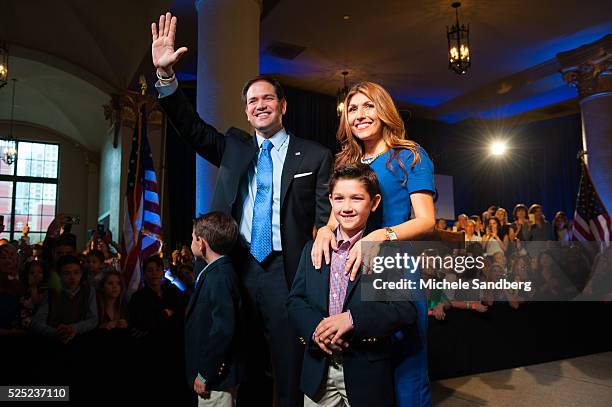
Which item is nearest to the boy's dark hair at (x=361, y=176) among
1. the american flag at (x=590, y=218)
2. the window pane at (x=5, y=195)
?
the american flag at (x=590, y=218)

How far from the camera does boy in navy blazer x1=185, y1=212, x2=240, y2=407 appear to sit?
72.2 inches

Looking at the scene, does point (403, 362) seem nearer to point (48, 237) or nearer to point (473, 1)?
point (48, 237)

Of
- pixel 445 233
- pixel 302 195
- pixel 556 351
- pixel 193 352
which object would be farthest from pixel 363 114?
pixel 556 351

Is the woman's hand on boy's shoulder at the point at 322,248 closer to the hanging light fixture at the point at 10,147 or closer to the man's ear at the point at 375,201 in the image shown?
the man's ear at the point at 375,201

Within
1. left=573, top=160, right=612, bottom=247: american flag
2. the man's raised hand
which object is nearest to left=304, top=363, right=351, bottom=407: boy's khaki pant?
the man's raised hand

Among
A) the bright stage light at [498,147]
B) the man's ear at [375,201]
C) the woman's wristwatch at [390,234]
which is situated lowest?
the woman's wristwatch at [390,234]

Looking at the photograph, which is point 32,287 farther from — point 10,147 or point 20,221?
point 20,221

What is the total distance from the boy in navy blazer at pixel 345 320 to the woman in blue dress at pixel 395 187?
0.06m

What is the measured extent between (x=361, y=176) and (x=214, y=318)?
86cm

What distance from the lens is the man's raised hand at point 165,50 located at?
5.57 feet

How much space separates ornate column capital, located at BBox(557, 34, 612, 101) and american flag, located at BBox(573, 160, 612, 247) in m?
2.31

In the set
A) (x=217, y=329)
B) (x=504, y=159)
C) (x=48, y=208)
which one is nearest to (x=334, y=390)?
(x=217, y=329)

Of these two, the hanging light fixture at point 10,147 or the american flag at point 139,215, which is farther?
the hanging light fixture at point 10,147

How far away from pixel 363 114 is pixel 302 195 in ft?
1.23
